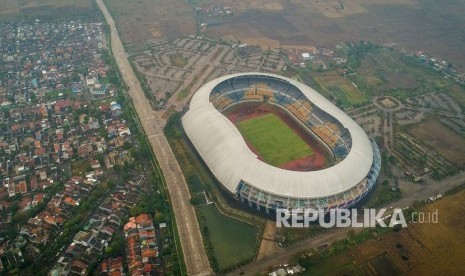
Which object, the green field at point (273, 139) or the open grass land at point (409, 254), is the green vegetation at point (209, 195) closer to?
the open grass land at point (409, 254)

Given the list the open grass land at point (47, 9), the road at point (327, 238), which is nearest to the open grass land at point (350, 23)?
the open grass land at point (47, 9)

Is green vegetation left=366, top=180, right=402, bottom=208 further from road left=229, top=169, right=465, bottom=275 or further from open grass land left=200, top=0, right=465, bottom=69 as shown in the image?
open grass land left=200, top=0, right=465, bottom=69

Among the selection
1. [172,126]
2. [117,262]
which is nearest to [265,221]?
[117,262]

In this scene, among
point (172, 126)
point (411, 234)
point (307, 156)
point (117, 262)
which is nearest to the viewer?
point (117, 262)

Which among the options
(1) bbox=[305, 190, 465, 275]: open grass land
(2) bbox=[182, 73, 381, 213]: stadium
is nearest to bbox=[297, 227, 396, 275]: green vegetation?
(1) bbox=[305, 190, 465, 275]: open grass land

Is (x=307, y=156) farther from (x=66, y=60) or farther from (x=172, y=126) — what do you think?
(x=66, y=60)

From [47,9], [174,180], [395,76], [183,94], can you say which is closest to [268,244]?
[174,180]
